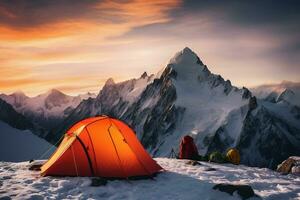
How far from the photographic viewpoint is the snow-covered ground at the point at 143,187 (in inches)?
672

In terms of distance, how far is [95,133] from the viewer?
2088 cm

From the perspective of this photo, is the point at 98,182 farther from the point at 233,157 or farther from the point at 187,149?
Result: the point at 233,157

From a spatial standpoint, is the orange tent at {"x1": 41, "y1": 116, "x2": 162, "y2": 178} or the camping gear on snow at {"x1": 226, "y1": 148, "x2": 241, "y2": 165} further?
the camping gear on snow at {"x1": 226, "y1": 148, "x2": 241, "y2": 165}

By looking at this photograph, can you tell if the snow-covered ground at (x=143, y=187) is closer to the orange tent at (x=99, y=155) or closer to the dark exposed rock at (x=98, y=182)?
the dark exposed rock at (x=98, y=182)

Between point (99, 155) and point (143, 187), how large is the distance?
2706 millimetres

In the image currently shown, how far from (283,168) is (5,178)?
59.7 ft

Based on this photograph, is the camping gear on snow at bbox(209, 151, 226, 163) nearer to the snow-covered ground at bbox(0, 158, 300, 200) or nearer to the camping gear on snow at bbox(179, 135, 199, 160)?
the camping gear on snow at bbox(179, 135, 199, 160)

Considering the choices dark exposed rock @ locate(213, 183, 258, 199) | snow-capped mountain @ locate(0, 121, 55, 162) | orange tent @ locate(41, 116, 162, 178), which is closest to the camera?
dark exposed rock @ locate(213, 183, 258, 199)

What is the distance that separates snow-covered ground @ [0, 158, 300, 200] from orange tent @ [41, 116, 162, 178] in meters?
0.65

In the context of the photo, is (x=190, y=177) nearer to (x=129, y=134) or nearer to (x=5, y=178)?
(x=129, y=134)

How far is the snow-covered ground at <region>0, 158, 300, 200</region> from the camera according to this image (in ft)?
56.0

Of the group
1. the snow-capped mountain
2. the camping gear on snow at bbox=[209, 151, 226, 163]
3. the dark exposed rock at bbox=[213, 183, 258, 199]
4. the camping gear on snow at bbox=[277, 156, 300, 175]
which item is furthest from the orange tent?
the snow-capped mountain

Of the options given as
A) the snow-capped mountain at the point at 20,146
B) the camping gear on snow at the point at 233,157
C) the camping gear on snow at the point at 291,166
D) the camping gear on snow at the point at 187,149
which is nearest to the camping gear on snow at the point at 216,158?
the camping gear on snow at the point at 233,157

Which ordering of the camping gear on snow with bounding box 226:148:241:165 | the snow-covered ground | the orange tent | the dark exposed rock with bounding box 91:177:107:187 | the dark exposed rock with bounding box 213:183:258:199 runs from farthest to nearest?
the camping gear on snow with bounding box 226:148:241:165 < the orange tent < the dark exposed rock with bounding box 91:177:107:187 < the dark exposed rock with bounding box 213:183:258:199 < the snow-covered ground
